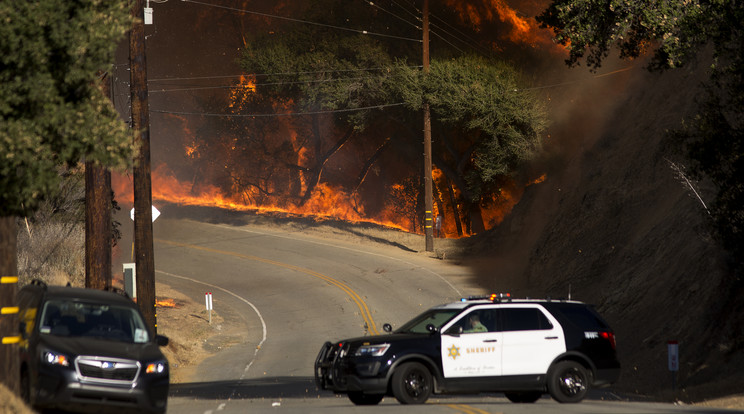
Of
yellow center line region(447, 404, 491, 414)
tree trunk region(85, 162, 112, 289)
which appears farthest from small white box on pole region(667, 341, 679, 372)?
tree trunk region(85, 162, 112, 289)

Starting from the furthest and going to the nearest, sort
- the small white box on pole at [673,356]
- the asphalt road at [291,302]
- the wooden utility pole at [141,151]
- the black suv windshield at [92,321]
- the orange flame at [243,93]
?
1. the orange flame at [243,93]
2. the wooden utility pole at [141,151]
3. the small white box on pole at [673,356]
4. the asphalt road at [291,302]
5. the black suv windshield at [92,321]

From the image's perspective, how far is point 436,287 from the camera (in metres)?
38.7

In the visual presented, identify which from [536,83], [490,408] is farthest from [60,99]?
[536,83]

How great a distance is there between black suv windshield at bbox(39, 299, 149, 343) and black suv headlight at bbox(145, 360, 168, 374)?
81 cm

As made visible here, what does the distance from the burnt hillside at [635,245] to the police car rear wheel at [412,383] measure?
6133 millimetres

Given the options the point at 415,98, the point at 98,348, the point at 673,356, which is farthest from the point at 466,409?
the point at 415,98

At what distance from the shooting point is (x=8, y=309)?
43.3 feet

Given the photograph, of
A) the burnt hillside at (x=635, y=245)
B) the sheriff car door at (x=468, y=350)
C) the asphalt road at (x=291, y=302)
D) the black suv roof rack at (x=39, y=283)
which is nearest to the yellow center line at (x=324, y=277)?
the asphalt road at (x=291, y=302)

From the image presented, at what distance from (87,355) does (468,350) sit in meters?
6.20

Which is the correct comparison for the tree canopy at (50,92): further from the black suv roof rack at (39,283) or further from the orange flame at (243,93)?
the orange flame at (243,93)

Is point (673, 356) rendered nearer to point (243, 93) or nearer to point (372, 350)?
point (372, 350)

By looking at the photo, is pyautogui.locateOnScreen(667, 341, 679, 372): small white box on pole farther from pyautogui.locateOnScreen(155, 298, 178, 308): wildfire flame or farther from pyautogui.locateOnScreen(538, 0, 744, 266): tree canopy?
pyautogui.locateOnScreen(155, 298, 178, 308): wildfire flame

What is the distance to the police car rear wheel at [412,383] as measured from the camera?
15.1 meters

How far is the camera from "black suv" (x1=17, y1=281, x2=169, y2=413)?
42.1ft
